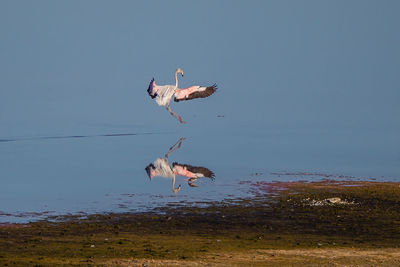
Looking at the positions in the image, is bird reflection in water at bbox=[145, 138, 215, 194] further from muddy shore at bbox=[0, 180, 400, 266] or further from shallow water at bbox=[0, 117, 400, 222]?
muddy shore at bbox=[0, 180, 400, 266]

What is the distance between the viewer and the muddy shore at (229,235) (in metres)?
14.7

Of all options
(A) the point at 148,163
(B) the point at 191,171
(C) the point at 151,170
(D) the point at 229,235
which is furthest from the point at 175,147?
(D) the point at 229,235

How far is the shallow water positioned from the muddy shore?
2.28m

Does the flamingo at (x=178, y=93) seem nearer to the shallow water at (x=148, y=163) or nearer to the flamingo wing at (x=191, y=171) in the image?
the flamingo wing at (x=191, y=171)

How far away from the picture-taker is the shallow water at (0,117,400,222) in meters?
25.1

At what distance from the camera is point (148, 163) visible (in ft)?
131

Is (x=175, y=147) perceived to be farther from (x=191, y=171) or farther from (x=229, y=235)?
(x=229, y=235)

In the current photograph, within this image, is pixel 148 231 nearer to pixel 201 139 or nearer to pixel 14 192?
pixel 14 192

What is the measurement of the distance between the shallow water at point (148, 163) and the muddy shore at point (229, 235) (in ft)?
7.47

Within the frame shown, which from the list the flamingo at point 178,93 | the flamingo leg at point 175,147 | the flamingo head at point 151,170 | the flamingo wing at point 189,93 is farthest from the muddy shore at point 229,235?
the flamingo leg at point 175,147

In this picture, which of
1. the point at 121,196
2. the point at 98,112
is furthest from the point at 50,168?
the point at 98,112

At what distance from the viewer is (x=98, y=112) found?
106000 mm

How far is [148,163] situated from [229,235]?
22586mm

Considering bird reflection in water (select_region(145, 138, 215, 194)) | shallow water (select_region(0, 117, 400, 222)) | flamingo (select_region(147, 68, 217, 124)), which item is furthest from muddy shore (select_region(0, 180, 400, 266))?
flamingo (select_region(147, 68, 217, 124))
